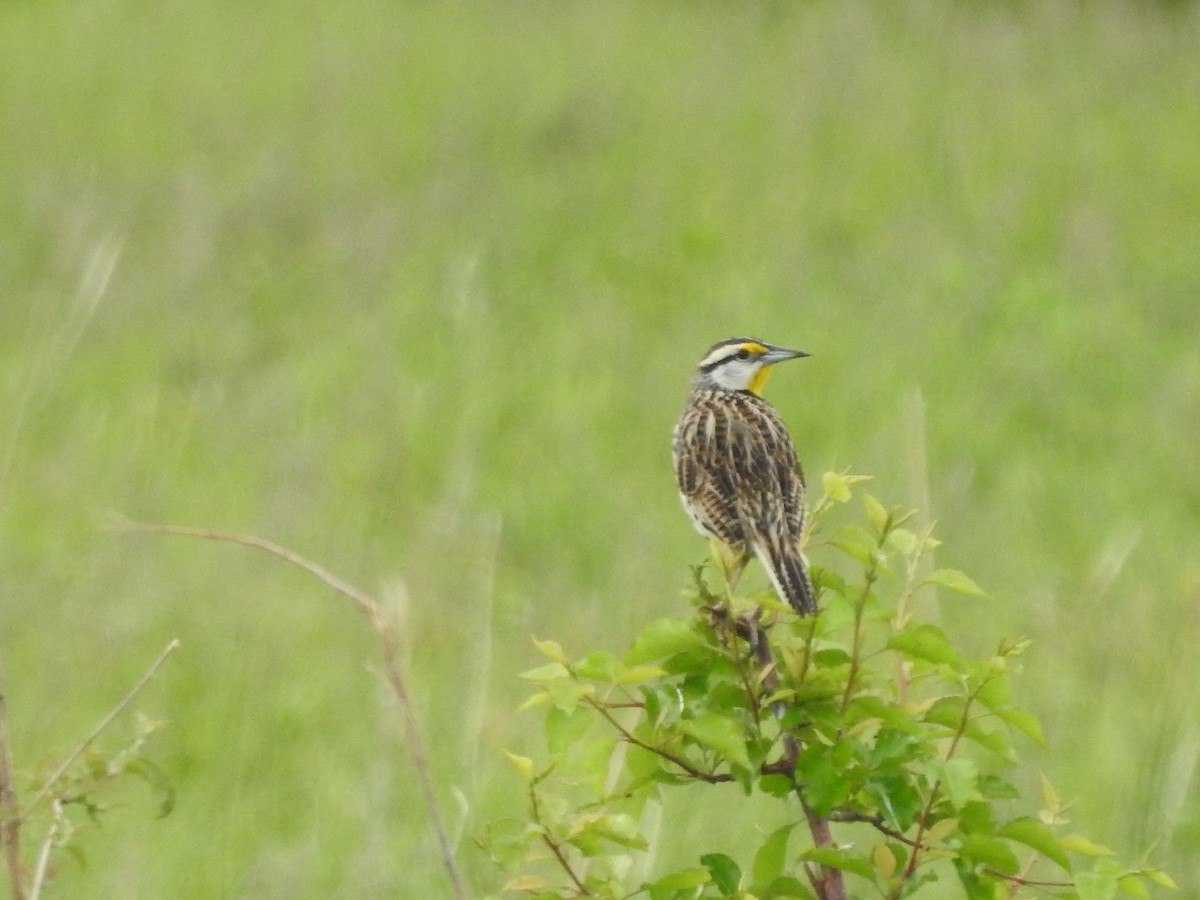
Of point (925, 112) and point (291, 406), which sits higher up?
point (925, 112)

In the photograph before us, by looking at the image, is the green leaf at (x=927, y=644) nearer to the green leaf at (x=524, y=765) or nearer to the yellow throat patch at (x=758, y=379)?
the green leaf at (x=524, y=765)

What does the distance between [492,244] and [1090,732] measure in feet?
17.8

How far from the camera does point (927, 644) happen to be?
211 cm

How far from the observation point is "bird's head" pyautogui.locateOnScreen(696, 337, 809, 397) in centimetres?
479

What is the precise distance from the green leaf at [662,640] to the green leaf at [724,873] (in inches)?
9.7

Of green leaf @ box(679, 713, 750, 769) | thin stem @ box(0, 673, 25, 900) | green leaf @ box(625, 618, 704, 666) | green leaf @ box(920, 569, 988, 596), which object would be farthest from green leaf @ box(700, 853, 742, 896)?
thin stem @ box(0, 673, 25, 900)

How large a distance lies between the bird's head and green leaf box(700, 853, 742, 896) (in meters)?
2.64

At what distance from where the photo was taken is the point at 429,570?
6391 millimetres

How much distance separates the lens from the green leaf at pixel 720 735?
2.06 meters

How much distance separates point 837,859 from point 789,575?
34.6 inches

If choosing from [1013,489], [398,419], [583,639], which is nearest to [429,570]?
[583,639]

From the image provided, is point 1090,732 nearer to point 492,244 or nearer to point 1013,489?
point 1013,489

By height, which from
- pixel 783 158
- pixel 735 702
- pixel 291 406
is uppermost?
pixel 735 702

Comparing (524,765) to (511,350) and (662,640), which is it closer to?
(662,640)
